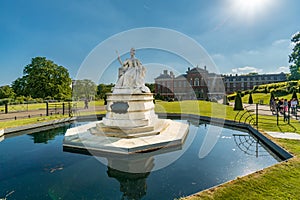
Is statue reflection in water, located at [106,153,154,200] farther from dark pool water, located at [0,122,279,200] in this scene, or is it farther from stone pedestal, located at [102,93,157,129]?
stone pedestal, located at [102,93,157,129]

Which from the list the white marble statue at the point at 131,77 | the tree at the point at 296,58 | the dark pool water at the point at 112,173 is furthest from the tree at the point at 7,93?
the tree at the point at 296,58

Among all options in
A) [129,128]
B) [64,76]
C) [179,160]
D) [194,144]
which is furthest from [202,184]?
[64,76]

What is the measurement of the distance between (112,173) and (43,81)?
115 feet

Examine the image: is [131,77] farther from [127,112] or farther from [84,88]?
[84,88]

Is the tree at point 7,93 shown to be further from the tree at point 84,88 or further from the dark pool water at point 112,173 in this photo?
the dark pool water at point 112,173

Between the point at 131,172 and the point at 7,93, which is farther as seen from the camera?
the point at 7,93

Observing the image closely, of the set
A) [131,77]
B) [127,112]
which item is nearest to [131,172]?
[127,112]

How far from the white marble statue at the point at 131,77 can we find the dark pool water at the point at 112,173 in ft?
11.6

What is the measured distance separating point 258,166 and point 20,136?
34.1ft

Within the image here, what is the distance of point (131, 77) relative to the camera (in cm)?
885

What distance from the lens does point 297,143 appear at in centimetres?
619

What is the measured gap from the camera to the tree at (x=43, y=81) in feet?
109

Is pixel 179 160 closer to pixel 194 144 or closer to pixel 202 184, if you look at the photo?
pixel 202 184

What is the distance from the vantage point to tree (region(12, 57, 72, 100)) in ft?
109
